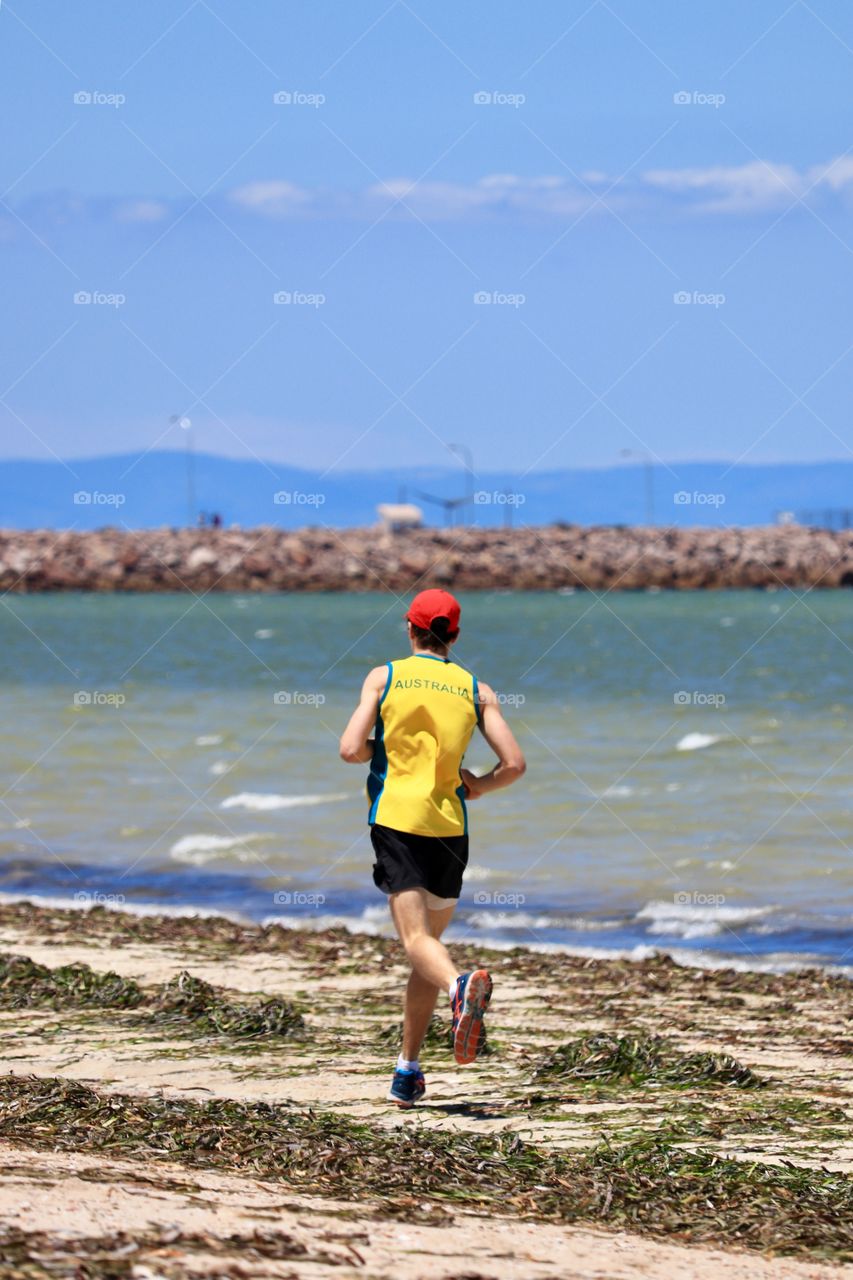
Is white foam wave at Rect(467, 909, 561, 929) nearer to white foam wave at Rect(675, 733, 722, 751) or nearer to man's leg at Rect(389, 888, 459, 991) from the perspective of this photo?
man's leg at Rect(389, 888, 459, 991)

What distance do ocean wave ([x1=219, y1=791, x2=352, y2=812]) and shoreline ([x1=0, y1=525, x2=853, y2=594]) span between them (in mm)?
96903

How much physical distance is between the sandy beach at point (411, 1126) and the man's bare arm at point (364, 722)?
1.33 m

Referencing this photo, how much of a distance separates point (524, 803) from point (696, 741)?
6385 mm

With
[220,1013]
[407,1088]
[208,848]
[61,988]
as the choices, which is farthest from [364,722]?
[208,848]

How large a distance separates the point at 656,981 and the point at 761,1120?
12.6 feet

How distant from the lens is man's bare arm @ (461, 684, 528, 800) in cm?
650

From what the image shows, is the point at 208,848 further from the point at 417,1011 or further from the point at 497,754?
the point at 497,754

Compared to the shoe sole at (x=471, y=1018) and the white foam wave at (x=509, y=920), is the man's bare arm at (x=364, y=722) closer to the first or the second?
the shoe sole at (x=471, y=1018)

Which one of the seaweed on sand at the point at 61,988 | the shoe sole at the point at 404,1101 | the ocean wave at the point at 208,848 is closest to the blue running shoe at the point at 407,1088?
the shoe sole at the point at 404,1101

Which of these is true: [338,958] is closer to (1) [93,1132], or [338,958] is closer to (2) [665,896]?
(2) [665,896]

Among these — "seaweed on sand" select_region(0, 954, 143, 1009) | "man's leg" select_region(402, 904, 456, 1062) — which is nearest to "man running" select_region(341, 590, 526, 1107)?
"man's leg" select_region(402, 904, 456, 1062)

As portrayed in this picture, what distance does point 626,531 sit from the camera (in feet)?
443

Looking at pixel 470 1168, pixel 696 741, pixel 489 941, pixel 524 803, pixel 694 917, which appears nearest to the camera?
pixel 470 1168

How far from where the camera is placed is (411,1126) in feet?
20.7
